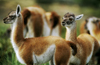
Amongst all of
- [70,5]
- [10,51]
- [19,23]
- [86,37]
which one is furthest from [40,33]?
[70,5]

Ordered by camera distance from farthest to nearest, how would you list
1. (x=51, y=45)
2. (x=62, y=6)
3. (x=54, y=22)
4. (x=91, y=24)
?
(x=62, y=6)
(x=54, y=22)
(x=91, y=24)
(x=51, y=45)

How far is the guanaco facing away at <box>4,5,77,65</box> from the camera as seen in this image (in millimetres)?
3570

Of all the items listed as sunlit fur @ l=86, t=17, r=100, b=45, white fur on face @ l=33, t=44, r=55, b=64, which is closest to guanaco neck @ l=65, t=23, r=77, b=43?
white fur on face @ l=33, t=44, r=55, b=64

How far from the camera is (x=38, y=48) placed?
3648 millimetres

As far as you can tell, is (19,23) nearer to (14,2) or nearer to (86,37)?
(86,37)

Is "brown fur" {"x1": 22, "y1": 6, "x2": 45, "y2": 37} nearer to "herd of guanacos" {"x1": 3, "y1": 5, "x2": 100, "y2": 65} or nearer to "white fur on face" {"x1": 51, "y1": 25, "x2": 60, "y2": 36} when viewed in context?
"white fur on face" {"x1": 51, "y1": 25, "x2": 60, "y2": 36}

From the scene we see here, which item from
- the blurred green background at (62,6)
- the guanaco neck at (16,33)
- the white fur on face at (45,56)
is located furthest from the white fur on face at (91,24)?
the blurred green background at (62,6)

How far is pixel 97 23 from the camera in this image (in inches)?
237

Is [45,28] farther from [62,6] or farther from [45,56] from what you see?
[62,6]

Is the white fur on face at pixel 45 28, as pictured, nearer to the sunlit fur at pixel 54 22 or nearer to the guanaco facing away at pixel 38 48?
the sunlit fur at pixel 54 22

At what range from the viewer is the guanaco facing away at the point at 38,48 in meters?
3.57

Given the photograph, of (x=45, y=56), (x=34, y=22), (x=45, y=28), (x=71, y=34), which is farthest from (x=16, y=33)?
(x=45, y=28)

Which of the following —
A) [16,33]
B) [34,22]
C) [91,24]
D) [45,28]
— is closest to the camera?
[16,33]

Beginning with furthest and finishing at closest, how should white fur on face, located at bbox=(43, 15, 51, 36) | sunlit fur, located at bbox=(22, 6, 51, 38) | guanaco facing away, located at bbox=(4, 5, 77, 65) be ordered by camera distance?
white fur on face, located at bbox=(43, 15, 51, 36)
sunlit fur, located at bbox=(22, 6, 51, 38)
guanaco facing away, located at bbox=(4, 5, 77, 65)
